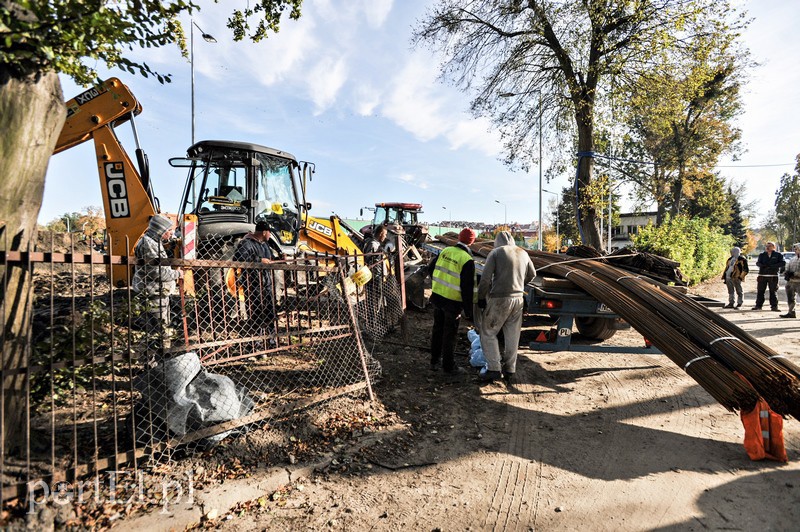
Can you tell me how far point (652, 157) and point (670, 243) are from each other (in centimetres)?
1333

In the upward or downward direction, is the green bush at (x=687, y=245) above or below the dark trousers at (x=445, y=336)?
above

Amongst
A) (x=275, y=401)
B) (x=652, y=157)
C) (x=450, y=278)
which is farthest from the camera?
(x=652, y=157)

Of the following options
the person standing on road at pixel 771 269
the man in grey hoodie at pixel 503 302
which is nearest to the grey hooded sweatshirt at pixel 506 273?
the man in grey hoodie at pixel 503 302

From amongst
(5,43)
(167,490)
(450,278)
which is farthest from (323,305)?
(5,43)

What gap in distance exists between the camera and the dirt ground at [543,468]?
2.83 metres

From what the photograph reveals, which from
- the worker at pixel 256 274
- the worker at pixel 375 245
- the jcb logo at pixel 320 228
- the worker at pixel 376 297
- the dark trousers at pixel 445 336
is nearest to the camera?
the worker at pixel 256 274

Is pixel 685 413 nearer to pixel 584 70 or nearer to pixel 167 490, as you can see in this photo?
pixel 167 490

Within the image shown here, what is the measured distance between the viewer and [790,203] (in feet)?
139

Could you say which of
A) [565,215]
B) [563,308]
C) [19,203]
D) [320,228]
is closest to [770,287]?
[563,308]

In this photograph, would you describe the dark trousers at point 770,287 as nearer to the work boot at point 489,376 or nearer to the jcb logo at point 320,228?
the work boot at point 489,376

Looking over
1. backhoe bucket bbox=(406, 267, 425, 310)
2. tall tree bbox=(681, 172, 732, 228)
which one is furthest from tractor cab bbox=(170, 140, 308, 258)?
tall tree bbox=(681, 172, 732, 228)

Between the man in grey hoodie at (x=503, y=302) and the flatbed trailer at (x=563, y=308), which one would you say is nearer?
the man in grey hoodie at (x=503, y=302)

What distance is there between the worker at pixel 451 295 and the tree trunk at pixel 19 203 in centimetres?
406

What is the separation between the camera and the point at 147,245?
4754 mm
